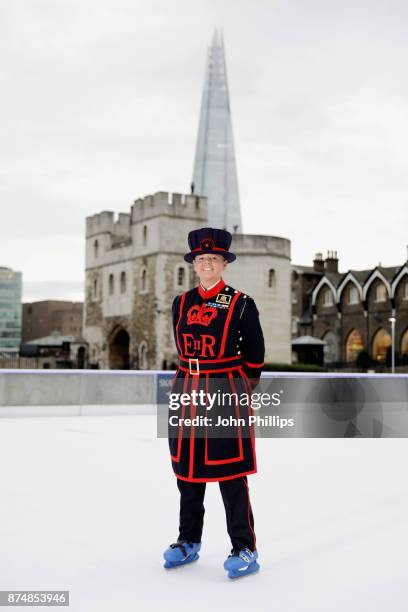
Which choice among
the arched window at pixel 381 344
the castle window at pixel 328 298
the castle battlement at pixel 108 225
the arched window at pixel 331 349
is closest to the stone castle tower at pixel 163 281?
the castle battlement at pixel 108 225

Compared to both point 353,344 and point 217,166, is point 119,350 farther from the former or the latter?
point 217,166

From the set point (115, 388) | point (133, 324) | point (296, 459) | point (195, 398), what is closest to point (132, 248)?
point (133, 324)

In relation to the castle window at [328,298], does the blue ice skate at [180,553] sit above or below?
below

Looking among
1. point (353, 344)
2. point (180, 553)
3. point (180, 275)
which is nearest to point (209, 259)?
point (180, 553)

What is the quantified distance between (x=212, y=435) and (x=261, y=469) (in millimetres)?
3860

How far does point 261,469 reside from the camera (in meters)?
7.72

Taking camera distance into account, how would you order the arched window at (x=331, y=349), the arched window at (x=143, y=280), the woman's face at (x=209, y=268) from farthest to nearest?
the arched window at (x=331, y=349)
the arched window at (x=143, y=280)
the woman's face at (x=209, y=268)

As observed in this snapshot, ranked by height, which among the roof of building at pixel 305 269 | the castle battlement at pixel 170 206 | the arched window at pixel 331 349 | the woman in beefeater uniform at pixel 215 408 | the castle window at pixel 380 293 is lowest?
the woman in beefeater uniform at pixel 215 408

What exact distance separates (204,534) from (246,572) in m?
1.00

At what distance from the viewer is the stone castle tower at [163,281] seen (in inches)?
1870

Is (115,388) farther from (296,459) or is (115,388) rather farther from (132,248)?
(132,248)

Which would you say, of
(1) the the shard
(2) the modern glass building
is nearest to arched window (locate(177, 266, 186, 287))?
(1) the the shard

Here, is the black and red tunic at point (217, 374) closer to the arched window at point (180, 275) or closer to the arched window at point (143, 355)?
the arched window at point (180, 275)

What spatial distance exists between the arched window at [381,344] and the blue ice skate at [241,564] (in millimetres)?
50009
